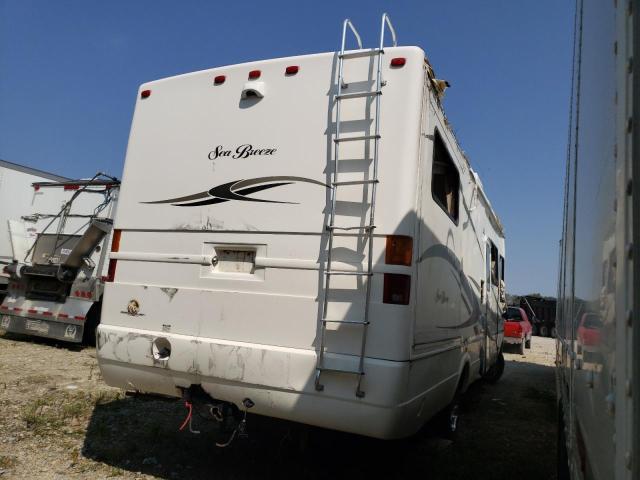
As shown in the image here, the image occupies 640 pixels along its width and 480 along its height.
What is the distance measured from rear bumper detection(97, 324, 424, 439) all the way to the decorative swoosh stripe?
102cm

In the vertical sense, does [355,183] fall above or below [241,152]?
below

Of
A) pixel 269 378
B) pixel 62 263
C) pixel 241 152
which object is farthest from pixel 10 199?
pixel 269 378

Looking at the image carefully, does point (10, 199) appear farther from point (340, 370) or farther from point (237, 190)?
point (340, 370)

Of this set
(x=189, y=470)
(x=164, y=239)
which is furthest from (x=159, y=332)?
(x=189, y=470)

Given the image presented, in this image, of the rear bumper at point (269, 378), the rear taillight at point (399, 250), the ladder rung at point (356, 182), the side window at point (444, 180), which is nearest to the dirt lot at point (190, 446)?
the rear bumper at point (269, 378)

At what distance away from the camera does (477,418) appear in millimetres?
6594

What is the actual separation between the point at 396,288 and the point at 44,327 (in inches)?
307

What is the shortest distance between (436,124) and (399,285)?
1408mm

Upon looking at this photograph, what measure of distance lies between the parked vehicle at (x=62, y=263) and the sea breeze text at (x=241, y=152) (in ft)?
18.8

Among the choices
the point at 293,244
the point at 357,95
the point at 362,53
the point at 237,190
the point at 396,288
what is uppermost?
the point at 362,53

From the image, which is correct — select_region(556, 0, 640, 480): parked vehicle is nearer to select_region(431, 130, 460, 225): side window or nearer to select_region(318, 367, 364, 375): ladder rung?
select_region(318, 367, 364, 375): ladder rung

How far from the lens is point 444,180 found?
4258 mm

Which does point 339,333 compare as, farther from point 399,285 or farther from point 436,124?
point 436,124

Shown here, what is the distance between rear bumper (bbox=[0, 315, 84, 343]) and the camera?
8.50 meters
